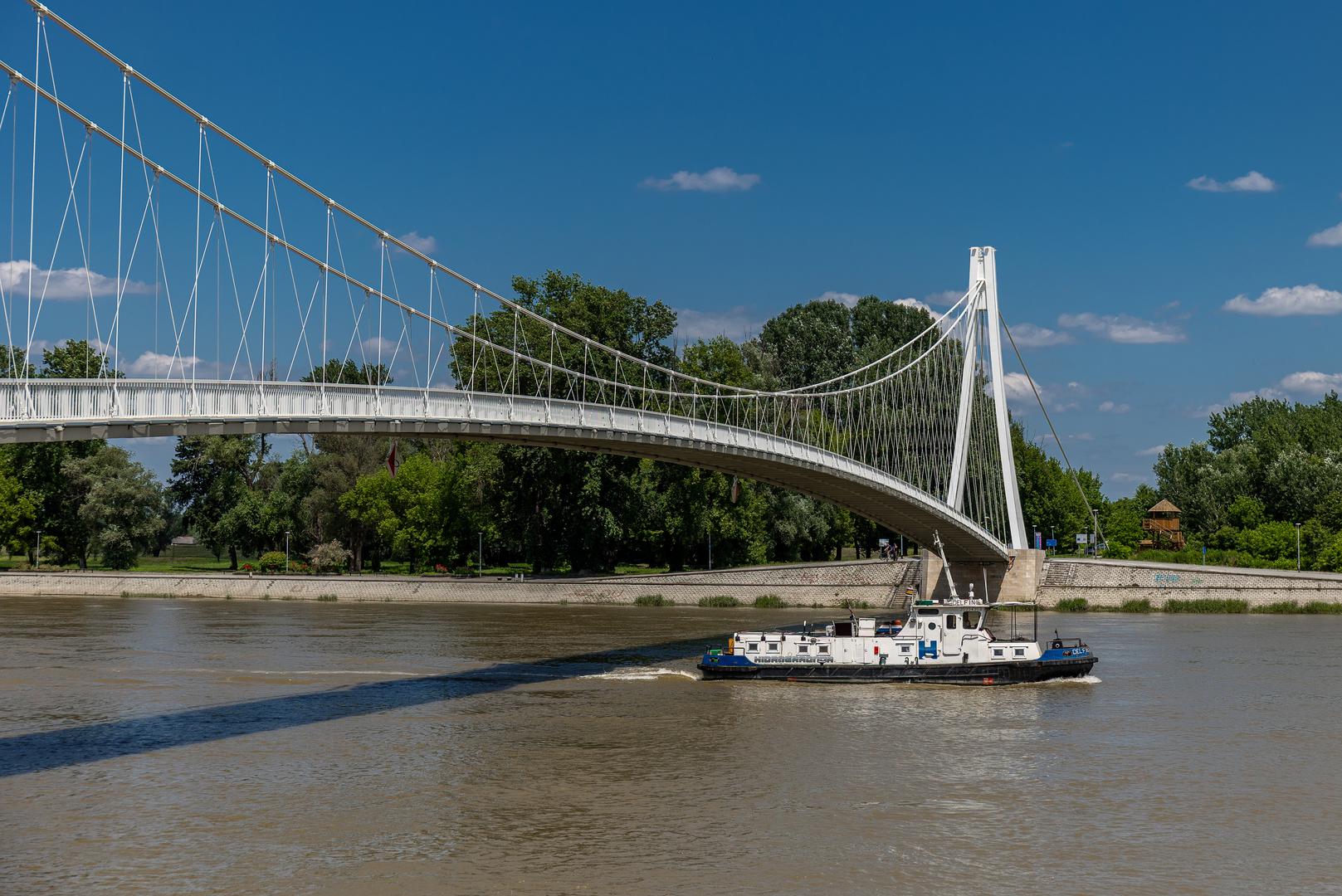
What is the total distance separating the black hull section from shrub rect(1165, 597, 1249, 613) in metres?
24.0

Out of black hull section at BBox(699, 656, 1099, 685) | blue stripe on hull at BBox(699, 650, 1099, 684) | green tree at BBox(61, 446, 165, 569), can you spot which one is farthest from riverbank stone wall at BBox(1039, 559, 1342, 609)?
green tree at BBox(61, 446, 165, 569)

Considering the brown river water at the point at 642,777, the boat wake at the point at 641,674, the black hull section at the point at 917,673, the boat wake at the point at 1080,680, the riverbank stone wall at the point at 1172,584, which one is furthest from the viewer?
the riverbank stone wall at the point at 1172,584

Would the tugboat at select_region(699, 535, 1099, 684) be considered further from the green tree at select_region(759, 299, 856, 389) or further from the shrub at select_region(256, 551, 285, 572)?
the shrub at select_region(256, 551, 285, 572)

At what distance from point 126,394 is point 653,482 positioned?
1886 inches

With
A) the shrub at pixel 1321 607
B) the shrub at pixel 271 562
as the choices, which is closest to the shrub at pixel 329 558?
the shrub at pixel 271 562

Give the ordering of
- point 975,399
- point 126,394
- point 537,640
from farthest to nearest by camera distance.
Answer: point 975,399, point 537,640, point 126,394

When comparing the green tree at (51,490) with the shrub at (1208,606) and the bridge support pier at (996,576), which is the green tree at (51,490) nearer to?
the bridge support pier at (996,576)

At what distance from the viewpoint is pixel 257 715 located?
28.6 meters

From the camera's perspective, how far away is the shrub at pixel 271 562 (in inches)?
3361

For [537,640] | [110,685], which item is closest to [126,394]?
[110,685]

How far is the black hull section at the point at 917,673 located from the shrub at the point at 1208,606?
24044 mm

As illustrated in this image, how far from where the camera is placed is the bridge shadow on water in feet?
80.2

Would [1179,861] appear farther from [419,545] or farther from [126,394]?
[419,545]

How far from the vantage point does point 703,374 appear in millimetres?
74312
